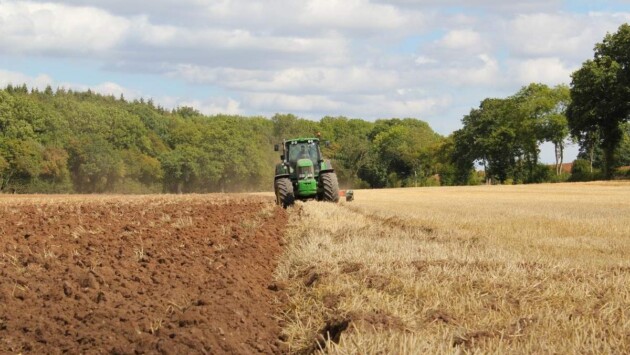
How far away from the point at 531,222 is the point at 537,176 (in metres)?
65.0

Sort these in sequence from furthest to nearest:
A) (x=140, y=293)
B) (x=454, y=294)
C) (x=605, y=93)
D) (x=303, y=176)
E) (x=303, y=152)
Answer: (x=605, y=93) < (x=303, y=152) < (x=303, y=176) < (x=140, y=293) < (x=454, y=294)

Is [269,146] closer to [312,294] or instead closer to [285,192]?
[285,192]

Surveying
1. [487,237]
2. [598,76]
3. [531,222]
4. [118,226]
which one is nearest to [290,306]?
[487,237]

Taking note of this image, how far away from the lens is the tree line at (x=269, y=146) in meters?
60.5

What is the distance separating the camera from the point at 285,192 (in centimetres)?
2469

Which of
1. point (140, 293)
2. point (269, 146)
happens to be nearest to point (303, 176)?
point (140, 293)

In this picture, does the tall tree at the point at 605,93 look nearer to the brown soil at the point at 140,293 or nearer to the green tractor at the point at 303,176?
the green tractor at the point at 303,176

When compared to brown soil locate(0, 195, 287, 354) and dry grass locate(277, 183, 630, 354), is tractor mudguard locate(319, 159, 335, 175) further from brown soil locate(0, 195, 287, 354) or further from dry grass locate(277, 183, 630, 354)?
dry grass locate(277, 183, 630, 354)

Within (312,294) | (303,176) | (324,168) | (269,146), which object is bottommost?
(312,294)

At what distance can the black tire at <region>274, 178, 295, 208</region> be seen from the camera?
81.0ft

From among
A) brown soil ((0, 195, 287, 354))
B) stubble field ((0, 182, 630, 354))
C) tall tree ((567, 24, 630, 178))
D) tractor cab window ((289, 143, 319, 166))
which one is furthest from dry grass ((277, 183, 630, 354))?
tall tree ((567, 24, 630, 178))

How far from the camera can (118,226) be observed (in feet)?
61.0

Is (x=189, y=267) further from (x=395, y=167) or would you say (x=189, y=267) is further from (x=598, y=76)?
(x=395, y=167)

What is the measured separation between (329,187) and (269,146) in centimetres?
8137
